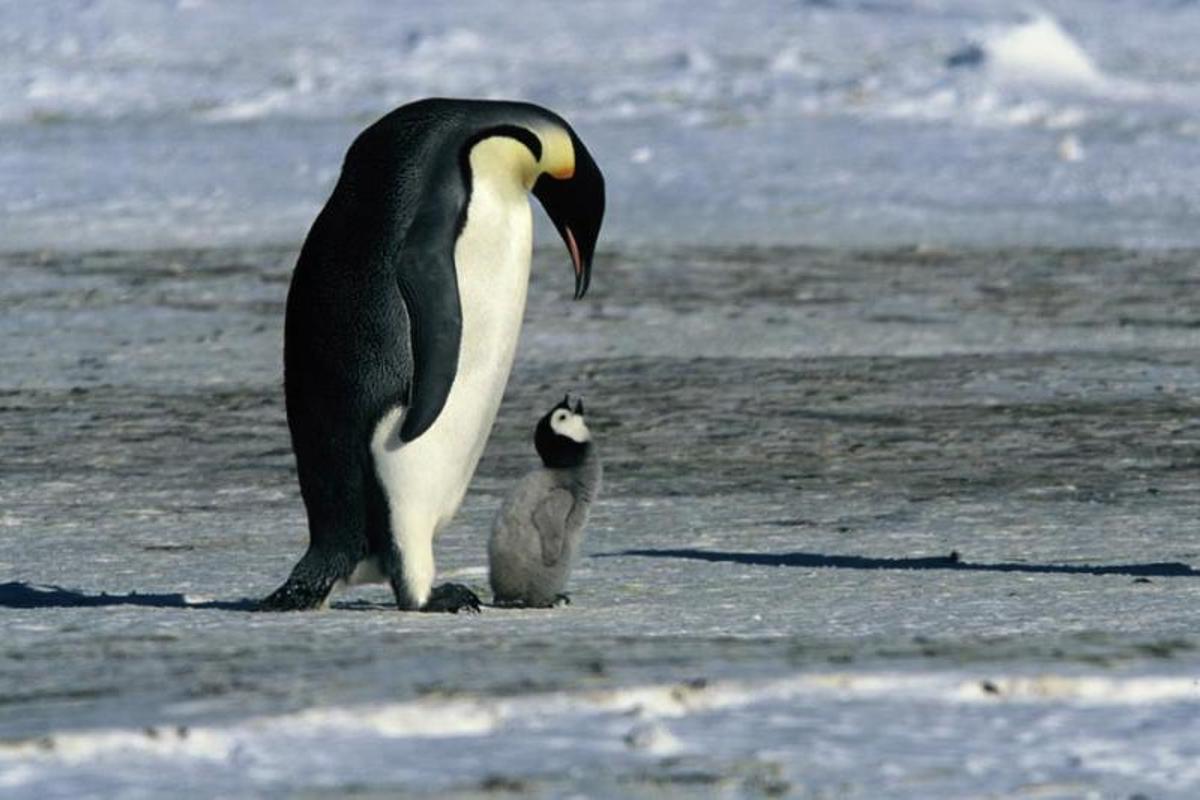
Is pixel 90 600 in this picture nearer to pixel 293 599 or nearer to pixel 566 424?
pixel 293 599

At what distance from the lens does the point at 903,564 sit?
17.6 feet

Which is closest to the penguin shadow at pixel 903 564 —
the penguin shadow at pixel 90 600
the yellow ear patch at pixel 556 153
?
the yellow ear patch at pixel 556 153

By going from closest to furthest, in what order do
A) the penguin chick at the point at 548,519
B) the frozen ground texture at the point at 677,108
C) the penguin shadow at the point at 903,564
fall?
the penguin chick at the point at 548,519 → the penguin shadow at the point at 903,564 → the frozen ground texture at the point at 677,108

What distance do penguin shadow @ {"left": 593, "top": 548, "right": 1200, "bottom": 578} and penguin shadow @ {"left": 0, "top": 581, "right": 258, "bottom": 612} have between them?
3.32 feet

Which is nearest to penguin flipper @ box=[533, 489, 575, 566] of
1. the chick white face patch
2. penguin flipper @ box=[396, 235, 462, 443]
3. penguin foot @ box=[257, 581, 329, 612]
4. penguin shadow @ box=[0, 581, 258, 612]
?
the chick white face patch

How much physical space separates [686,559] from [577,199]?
31.4 inches

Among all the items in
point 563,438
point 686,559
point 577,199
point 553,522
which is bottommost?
point 686,559

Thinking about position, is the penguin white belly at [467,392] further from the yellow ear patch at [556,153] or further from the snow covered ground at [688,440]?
the snow covered ground at [688,440]

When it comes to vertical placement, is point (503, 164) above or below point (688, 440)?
above

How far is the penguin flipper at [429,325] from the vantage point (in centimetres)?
473

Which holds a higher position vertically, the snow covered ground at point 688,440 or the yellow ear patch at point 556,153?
the yellow ear patch at point 556,153

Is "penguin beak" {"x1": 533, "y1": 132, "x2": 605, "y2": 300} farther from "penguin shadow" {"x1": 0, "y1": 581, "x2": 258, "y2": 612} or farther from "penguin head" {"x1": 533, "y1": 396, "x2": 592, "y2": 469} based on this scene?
"penguin shadow" {"x1": 0, "y1": 581, "x2": 258, "y2": 612}

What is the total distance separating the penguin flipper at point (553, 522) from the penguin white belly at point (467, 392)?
18cm

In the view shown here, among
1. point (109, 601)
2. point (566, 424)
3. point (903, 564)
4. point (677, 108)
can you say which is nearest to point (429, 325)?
point (566, 424)
